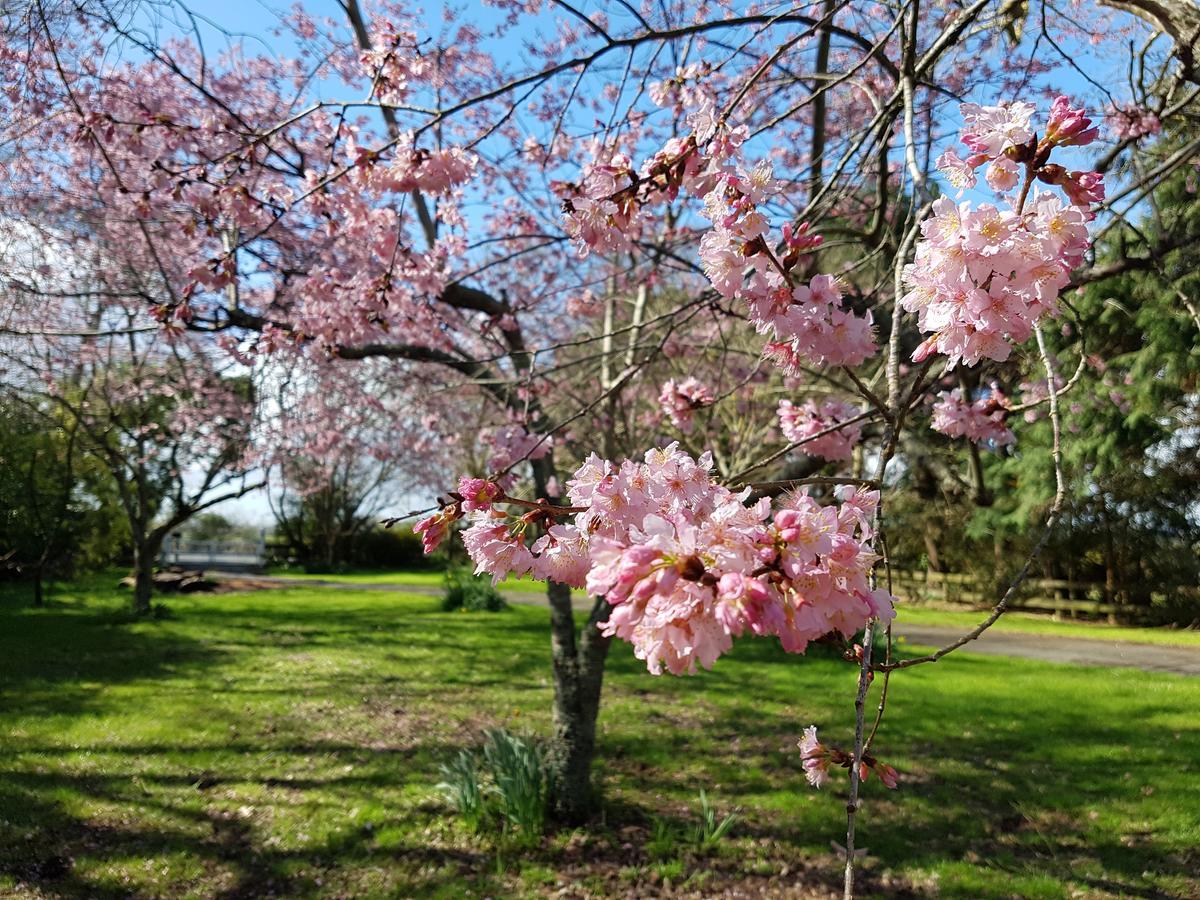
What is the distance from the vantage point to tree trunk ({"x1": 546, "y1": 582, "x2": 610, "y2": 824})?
164 inches

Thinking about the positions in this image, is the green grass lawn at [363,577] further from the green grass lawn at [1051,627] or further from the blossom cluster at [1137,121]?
the blossom cluster at [1137,121]

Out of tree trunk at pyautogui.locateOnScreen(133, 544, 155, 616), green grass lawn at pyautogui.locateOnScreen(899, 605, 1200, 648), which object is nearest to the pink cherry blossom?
tree trunk at pyautogui.locateOnScreen(133, 544, 155, 616)

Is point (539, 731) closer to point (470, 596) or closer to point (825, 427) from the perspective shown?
point (825, 427)

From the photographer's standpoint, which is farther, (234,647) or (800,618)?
(234,647)

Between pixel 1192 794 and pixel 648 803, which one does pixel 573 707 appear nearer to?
pixel 648 803

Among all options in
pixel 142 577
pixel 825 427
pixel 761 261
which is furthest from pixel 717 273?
pixel 142 577

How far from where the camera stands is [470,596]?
1198 cm

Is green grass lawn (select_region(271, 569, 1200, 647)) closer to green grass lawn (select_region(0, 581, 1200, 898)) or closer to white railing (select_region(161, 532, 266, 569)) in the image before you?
green grass lawn (select_region(0, 581, 1200, 898))

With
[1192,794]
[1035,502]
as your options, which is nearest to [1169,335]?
[1035,502]

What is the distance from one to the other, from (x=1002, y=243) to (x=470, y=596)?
11565 mm

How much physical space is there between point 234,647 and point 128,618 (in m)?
2.06

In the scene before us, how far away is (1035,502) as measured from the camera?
12.6 metres

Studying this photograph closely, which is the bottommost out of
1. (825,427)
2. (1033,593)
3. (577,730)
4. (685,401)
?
(577,730)

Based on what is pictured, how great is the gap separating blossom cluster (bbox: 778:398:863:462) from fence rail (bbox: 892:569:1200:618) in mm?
10344
